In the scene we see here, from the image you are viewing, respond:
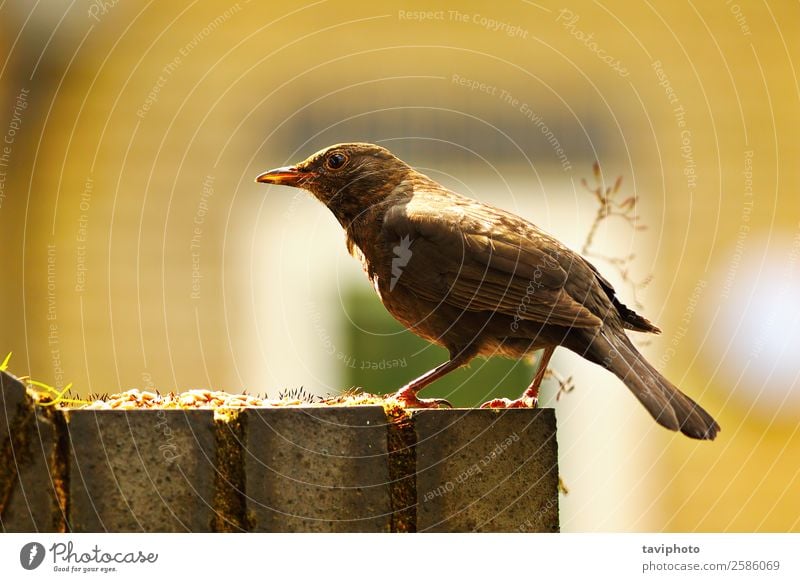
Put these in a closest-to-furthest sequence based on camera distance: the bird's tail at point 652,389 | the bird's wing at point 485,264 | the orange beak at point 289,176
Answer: the bird's tail at point 652,389 → the bird's wing at point 485,264 → the orange beak at point 289,176

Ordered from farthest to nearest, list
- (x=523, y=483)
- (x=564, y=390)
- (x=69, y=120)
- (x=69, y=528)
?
(x=69, y=120)
(x=564, y=390)
(x=523, y=483)
(x=69, y=528)

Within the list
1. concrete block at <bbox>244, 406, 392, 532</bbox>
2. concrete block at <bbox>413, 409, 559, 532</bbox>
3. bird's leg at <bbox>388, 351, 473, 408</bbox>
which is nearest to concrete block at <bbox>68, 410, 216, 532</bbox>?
concrete block at <bbox>244, 406, 392, 532</bbox>

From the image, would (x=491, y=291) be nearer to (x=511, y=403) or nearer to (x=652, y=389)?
(x=511, y=403)

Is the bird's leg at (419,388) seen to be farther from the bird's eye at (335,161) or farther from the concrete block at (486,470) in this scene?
the bird's eye at (335,161)

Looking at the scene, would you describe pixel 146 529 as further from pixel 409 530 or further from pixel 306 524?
pixel 409 530

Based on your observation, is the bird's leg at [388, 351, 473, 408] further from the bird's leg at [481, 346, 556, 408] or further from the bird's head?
the bird's head

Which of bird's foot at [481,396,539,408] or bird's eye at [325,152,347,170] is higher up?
bird's eye at [325,152,347,170]

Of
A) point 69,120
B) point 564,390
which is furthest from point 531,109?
point 564,390
